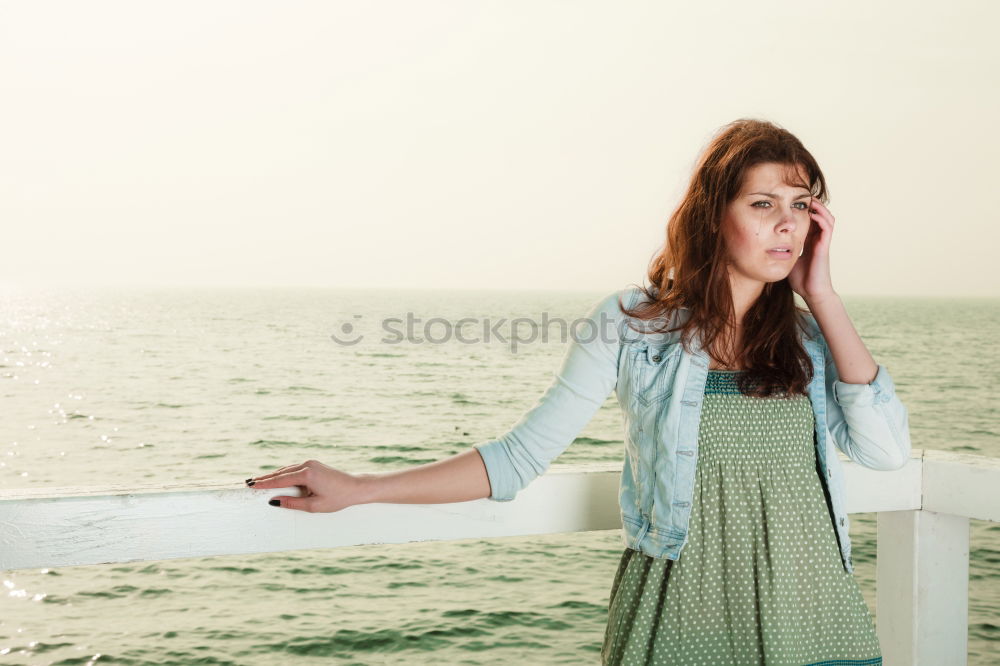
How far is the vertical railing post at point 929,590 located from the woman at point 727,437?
0.31 meters

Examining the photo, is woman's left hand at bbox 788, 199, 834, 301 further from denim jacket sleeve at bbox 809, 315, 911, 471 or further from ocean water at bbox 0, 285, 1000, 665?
ocean water at bbox 0, 285, 1000, 665

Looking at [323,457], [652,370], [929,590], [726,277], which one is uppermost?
[726,277]

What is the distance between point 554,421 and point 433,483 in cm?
21

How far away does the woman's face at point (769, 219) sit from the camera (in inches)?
59.1

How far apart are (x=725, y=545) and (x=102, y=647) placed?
766 centimetres

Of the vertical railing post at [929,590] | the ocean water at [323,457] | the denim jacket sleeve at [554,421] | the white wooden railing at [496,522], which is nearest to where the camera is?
the white wooden railing at [496,522]

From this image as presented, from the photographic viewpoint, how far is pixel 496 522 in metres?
1.52

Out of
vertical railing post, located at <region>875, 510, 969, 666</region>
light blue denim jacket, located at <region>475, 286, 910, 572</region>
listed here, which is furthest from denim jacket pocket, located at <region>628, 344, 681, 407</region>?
vertical railing post, located at <region>875, 510, 969, 666</region>

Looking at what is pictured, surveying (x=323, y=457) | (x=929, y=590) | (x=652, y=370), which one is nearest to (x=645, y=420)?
(x=652, y=370)

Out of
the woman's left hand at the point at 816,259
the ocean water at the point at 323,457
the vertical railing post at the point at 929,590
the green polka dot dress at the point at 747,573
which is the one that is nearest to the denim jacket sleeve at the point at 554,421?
the green polka dot dress at the point at 747,573

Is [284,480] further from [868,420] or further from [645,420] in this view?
[868,420]

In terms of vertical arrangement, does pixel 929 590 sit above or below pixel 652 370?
below

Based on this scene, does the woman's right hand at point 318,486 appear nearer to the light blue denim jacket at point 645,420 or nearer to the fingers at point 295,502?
the fingers at point 295,502

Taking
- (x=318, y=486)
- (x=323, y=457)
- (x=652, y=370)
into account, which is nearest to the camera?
(x=318, y=486)
